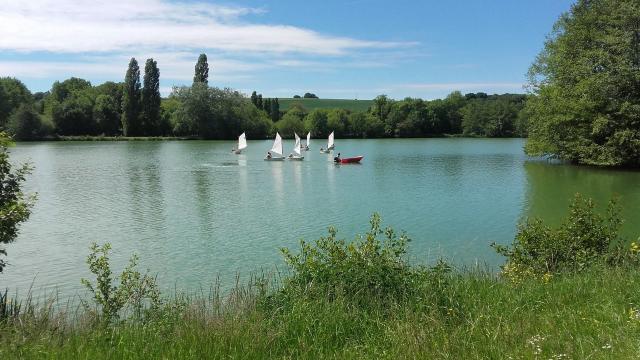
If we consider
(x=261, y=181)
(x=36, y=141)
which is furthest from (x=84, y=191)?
(x=36, y=141)

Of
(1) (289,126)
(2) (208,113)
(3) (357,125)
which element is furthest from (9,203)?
(3) (357,125)

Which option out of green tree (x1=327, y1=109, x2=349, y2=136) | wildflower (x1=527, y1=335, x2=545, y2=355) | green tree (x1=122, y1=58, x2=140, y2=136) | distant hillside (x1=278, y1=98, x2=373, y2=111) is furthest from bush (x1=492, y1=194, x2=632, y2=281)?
distant hillside (x1=278, y1=98, x2=373, y2=111)

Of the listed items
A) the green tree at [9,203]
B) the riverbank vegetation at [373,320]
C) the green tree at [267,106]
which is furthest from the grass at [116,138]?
the riverbank vegetation at [373,320]

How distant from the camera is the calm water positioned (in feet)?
40.4

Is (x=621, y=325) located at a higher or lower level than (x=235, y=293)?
higher

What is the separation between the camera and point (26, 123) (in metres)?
80.1

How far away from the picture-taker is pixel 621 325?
14.5 ft

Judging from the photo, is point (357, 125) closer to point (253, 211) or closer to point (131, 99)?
point (131, 99)

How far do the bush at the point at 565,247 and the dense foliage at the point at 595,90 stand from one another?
2532 centimetres

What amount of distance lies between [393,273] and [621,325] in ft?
8.08

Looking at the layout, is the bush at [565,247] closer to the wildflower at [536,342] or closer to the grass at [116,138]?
the wildflower at [536,342]

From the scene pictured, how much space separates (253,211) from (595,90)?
22.7 metres

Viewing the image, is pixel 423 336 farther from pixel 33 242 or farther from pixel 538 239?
pixel 33 242

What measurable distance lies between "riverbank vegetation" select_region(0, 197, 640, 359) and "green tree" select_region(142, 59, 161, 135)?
84217mm
